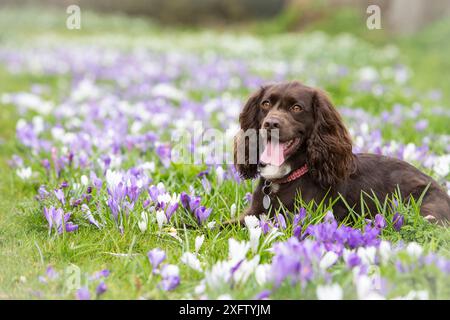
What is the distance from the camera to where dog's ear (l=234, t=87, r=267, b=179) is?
4.83 metres

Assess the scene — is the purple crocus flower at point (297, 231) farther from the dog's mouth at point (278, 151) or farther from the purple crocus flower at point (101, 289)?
the purple crocus flower at point (101, 289)

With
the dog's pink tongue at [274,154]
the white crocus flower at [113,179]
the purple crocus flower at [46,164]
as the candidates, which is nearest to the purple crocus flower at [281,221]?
the dog's pink tongue at [274,154]

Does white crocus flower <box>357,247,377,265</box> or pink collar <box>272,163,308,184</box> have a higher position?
pink collar <box>272,163,308,184</box>

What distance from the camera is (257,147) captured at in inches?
190

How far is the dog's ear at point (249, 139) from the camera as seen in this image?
483 centimetres

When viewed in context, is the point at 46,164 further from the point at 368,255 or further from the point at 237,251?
the point at 368,255

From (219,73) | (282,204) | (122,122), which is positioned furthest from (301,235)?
(219,73)

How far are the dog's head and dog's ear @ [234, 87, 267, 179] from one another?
7 centimetres

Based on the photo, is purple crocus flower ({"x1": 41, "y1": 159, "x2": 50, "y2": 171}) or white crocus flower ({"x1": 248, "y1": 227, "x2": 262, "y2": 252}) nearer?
white crocus flower ({"x1": 248, "y1": 227, "x2": 262, "y2": 252})

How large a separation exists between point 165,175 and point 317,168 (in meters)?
1.68

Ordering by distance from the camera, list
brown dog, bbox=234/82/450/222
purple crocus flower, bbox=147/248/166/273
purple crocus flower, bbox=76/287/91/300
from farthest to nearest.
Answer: brown dog, bbox=234/82/450/222
purple crocus flower, bbox=147/248/166/273
purple crocus flower, bbox=76/287/91/300

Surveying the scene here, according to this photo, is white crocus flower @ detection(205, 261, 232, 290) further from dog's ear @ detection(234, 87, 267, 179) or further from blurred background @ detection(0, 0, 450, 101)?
blurred background @ detection(0, 0, 450, 101)

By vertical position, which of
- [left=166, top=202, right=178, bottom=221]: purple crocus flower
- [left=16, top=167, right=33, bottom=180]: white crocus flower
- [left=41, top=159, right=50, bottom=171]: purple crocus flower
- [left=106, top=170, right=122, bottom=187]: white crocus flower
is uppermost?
[left=106, top=170, right=122, bottom=187]: white crocus flower

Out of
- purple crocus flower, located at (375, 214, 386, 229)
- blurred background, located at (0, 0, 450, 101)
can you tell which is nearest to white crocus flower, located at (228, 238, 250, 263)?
purple crocus flower, located at (375, 214, 386, 229)
